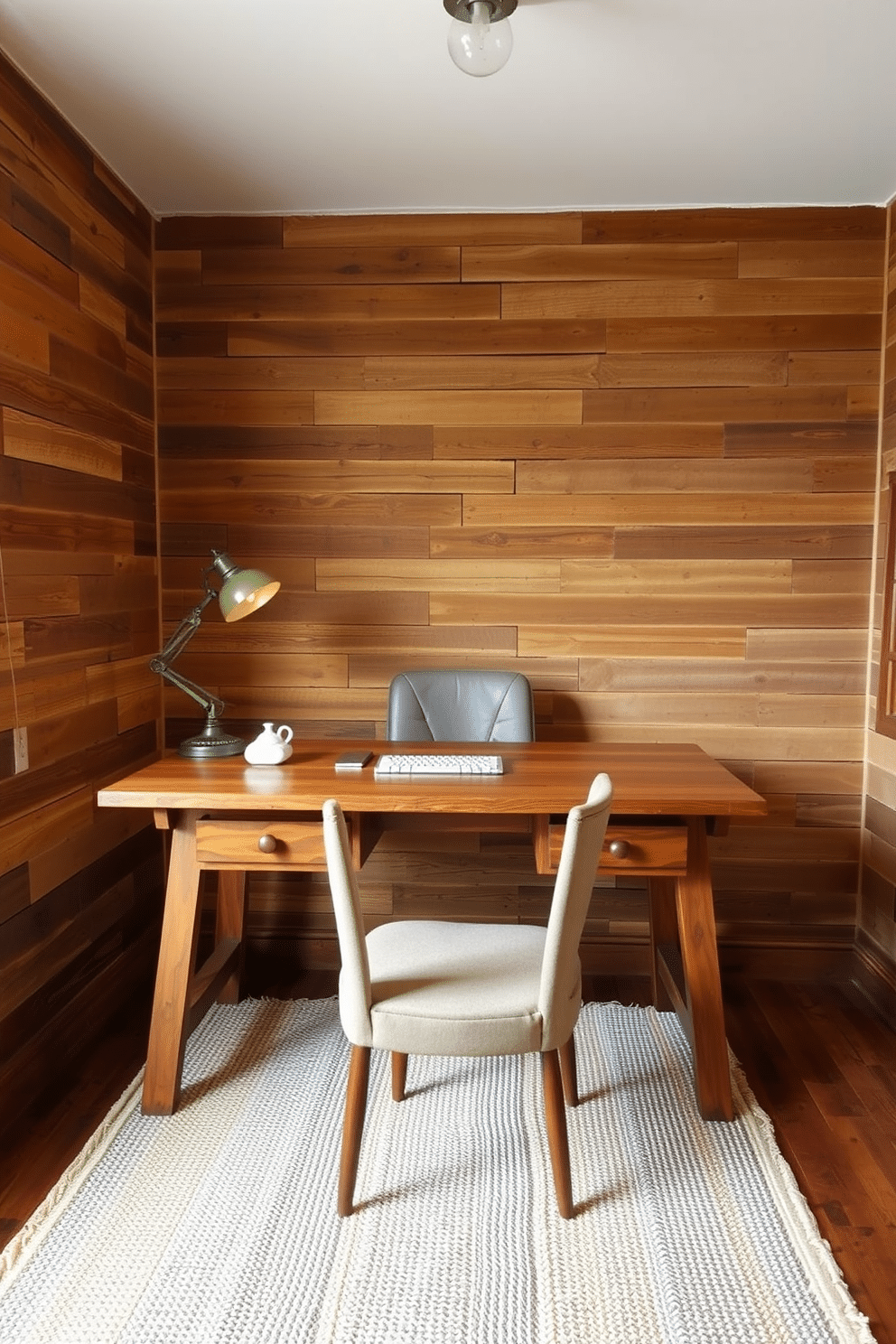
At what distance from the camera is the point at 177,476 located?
3.11m

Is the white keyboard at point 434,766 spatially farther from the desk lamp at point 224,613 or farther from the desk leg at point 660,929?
the desk leg at point 660,929

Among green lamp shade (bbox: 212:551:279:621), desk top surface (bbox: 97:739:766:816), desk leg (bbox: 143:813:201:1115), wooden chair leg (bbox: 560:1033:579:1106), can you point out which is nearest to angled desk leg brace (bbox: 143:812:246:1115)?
desk leg (bbox: 143:813:201:1115)

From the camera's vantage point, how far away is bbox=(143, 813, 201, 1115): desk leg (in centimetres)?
222

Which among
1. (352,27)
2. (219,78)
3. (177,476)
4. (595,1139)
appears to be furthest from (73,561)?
(595,1139)

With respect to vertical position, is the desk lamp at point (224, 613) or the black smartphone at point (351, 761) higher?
the desk lamp at point (224, 613)

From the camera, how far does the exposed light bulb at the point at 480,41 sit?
1858mm

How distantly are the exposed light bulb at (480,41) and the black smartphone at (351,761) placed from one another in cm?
155

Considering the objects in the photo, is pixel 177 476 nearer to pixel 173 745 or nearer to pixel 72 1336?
pixel 173 745

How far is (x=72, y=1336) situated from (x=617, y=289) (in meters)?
2.97

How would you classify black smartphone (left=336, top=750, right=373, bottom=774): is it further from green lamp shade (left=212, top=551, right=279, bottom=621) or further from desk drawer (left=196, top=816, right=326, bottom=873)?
green lamp shade (left=212, top=551, right=279, bottom=621)

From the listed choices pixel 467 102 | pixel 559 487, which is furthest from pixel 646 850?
pixel 467 102

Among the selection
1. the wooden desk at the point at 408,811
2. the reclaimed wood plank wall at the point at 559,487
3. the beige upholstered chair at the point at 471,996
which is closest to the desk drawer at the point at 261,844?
the wooden desk at the point at 408,811

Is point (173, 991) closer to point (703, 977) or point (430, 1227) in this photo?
point (430, 1227)

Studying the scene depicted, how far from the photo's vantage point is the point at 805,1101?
Result: 231 cm
